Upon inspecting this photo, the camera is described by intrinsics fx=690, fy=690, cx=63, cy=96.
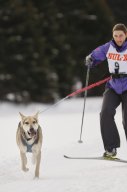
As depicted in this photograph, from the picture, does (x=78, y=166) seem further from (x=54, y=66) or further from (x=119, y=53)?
(x=54, y=66)

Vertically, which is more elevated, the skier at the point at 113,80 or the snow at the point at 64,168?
the skier at the point at 113,80

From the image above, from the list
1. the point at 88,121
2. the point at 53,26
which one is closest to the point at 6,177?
the point at 88,121

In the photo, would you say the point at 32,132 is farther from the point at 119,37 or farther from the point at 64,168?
the point at 119,37

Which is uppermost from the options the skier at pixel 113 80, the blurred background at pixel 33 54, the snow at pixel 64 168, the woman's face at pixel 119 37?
the blurred background at pixel 33 54

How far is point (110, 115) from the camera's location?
952cm

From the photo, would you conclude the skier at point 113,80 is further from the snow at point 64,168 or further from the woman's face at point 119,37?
the snow at point 64,168

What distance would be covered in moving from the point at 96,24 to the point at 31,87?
12003 mm

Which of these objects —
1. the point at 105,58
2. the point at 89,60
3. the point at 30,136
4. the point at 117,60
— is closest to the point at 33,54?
the point at 89,60

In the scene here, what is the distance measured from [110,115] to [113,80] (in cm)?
49

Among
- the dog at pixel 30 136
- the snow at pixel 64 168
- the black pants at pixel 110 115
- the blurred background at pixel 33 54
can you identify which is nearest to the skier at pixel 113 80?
the black pants at pixel 110 115

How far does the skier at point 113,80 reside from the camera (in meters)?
9.23

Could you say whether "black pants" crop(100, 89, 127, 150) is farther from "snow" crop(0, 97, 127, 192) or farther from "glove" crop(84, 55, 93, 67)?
"glove" crop(84, 55, 93, 67)

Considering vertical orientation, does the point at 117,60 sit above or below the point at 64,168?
above

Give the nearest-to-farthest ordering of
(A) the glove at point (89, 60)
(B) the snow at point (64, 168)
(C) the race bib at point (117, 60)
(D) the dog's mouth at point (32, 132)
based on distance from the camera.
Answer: (B) the snow at point (64, 168), (D) the dog's mouth at point (32, 132), (C) the race bib at point (117, 60), (A) the glove at point (89, 60)
